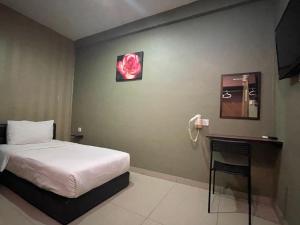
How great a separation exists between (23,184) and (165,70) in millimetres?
2652

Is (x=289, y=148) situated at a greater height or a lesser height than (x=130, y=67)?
lesser

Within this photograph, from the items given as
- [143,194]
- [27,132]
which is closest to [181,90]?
[143,194]

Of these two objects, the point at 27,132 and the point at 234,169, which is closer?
the point at 234,169

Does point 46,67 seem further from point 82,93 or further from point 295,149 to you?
point 295,149

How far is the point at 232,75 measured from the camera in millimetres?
2289

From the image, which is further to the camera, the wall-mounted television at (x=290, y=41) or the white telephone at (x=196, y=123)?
the white telephone at (x=196, y=123)

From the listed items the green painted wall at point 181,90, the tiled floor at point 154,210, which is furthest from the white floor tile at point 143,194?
the green painted wall at point 181,90

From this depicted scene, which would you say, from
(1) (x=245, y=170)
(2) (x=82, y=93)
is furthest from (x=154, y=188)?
(2) (x=82, y=93)

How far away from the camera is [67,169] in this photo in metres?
1.60

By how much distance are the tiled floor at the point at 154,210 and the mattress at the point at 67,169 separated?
29 centimetres

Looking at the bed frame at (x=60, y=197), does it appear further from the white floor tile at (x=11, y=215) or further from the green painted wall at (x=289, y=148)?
the green painted wall at (x=289, y=148)

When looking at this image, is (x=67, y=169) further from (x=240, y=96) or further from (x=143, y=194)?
(x=240, y=96)

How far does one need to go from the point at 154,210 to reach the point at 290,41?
219 cm

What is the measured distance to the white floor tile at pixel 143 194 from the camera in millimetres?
1866
